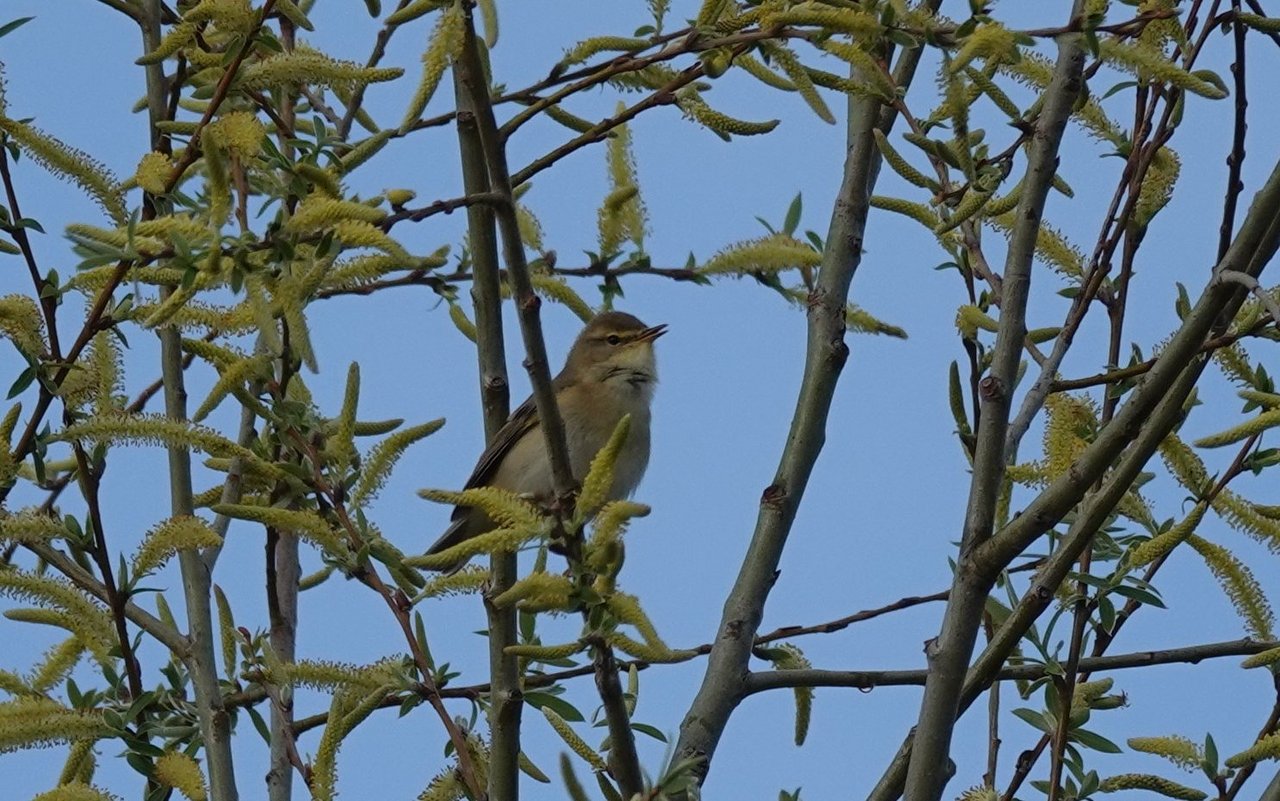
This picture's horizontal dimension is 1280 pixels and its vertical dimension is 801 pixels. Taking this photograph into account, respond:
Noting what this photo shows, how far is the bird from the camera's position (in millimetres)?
7301

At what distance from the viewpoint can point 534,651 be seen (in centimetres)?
306

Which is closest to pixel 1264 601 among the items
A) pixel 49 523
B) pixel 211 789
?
pixel 211 789

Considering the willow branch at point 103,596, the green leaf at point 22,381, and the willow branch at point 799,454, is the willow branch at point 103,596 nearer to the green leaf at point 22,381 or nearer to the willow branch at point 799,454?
the green leaf at point 22,381

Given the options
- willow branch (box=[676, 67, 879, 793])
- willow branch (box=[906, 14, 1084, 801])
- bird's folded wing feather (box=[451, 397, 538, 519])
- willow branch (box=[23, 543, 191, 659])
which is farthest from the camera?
bird's folded wing feather (box=[451, 397, 538, 519])

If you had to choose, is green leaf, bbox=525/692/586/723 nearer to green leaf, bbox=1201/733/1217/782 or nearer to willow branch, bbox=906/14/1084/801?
willow branch, bbox=906/14/1084/801

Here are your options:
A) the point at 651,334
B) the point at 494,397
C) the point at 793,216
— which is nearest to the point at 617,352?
the point at 651,334

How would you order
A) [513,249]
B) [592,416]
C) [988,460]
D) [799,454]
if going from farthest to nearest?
1. [592,416]
2. [799,454]
3. [988,460]
4. [513,249]

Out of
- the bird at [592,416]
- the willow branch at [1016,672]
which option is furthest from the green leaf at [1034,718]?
the bird at [592,416]

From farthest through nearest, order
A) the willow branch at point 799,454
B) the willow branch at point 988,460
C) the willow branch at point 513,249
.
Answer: the willow branch at point 799,454 < the willow branch at point 988,460 < the willow branch at point 513,249

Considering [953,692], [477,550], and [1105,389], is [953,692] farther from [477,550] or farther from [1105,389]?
[477,550]

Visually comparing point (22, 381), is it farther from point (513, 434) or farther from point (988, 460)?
point (513, 434)

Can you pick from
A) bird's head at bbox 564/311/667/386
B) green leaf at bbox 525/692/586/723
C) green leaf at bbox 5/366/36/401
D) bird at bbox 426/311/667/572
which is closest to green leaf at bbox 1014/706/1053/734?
green leaf at bbox 525/692/586/723

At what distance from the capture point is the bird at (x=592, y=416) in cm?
730

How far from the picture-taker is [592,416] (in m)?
7.60
